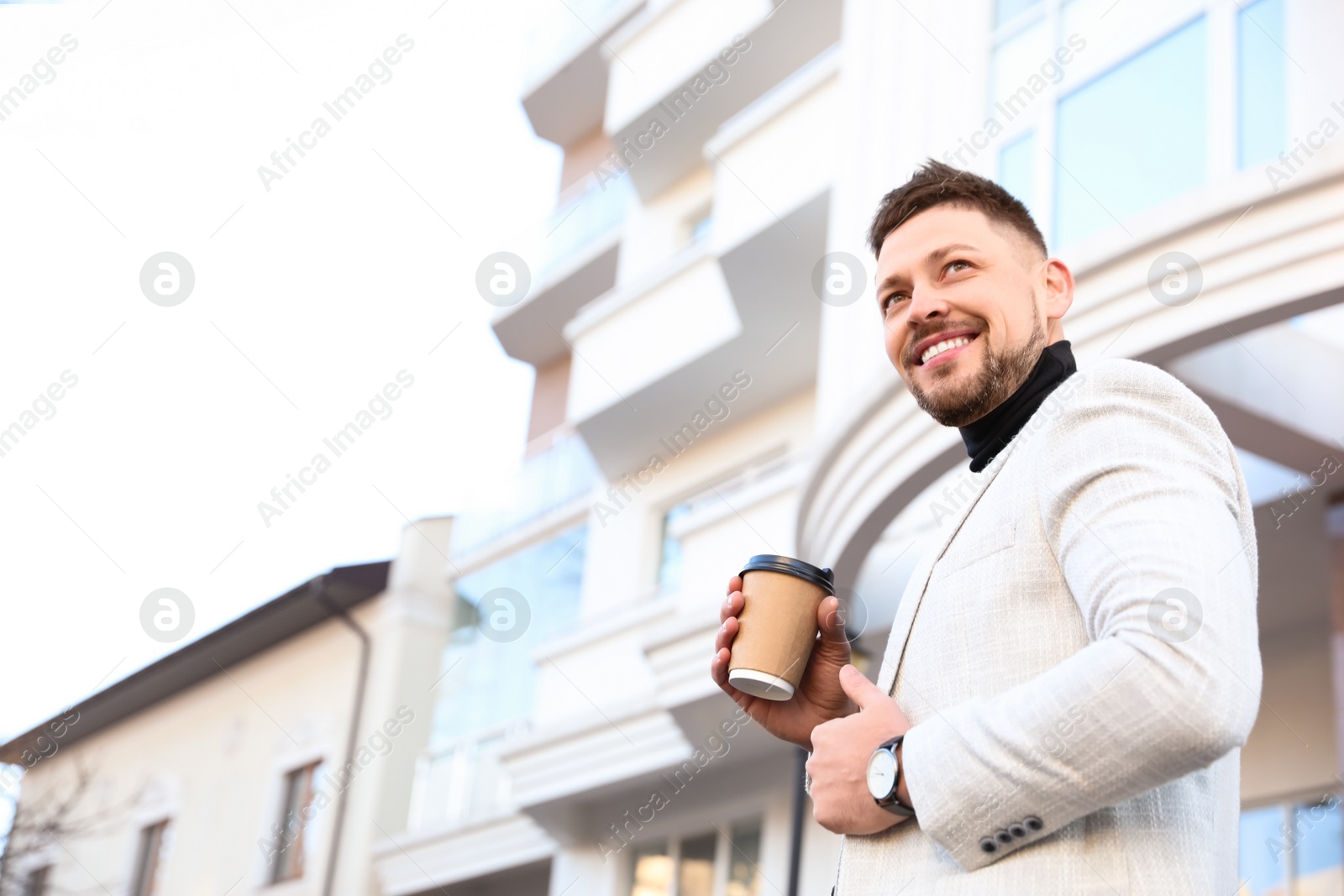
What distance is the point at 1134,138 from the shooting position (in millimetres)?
7020

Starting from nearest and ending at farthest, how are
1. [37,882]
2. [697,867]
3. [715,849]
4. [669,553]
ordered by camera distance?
1. [715,849]
2. [697,867]
3. [669,553]
4. [37,882]

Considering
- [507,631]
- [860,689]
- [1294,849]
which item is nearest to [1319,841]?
[1294,849]

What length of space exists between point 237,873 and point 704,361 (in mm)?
11270

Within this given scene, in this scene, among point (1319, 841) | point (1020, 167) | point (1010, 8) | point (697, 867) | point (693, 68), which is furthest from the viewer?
point (693, 68)

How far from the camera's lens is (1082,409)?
172cm

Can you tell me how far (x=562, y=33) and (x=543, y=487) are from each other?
6.43m

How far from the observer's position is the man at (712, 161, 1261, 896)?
1.49 m

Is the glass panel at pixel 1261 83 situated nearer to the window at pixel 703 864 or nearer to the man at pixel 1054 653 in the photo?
the man at pixel 1054 653

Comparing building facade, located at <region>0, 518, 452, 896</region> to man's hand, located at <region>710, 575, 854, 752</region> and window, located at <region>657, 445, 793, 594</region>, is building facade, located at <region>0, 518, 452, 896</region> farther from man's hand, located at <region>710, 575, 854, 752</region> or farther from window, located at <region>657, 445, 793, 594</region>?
man's hand, located at <region>710, 575, 854, 752</region>

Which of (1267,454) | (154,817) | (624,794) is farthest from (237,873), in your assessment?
(1267,454)

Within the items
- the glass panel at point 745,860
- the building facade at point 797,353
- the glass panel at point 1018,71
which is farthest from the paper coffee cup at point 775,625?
the glass panel at point 745,860

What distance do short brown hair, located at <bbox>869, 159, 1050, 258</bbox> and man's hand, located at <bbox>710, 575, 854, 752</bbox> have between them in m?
0.63

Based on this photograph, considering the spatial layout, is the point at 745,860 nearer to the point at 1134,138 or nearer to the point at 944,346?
the point at 1134,138

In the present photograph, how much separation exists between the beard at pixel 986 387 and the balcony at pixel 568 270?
47.8 ft
